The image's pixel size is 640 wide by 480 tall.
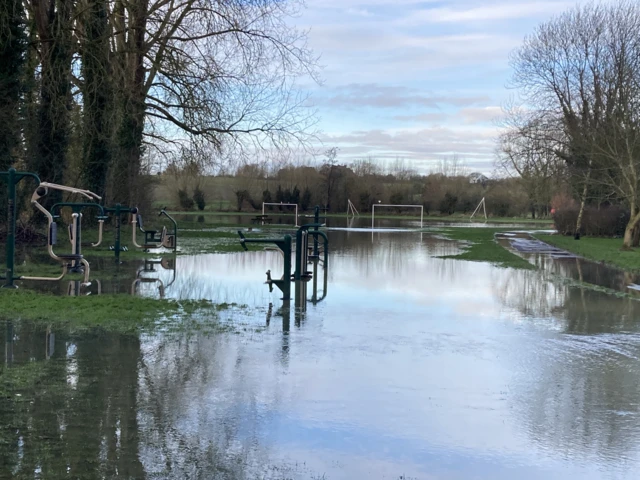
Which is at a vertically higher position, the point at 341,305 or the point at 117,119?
the point at 117,119

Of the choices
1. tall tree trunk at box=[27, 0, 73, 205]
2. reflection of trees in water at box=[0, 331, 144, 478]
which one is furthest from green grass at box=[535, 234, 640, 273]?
tall tree trunk at box=[27, 0, 73, 205]

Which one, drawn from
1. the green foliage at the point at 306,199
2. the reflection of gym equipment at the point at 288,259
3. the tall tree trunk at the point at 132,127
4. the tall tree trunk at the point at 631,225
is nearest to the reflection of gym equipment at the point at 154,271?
the reflection of gym equipment at the point at 288,259

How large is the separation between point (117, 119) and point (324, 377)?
16245 millimetres

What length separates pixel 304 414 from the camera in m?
5.20

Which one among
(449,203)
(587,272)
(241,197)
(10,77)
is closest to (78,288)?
(10,77)

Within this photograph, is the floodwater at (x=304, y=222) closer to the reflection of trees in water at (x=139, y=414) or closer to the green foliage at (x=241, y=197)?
the green foliage at (x=241, y=197)

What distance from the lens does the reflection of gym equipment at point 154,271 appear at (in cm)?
1173

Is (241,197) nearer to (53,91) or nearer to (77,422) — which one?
(53,91)

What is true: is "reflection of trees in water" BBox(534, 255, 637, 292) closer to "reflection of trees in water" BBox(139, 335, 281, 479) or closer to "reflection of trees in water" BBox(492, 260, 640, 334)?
"reflection of trees in water" BBox(492, 260, 640, 334)

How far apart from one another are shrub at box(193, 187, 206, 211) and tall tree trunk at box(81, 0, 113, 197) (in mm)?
38846

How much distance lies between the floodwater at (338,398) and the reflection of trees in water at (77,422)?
2 centimetres

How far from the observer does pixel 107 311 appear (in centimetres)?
897

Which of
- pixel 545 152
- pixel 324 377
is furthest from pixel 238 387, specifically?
pixel 545 152

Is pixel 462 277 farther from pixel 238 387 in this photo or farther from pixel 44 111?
pixel 44 111
